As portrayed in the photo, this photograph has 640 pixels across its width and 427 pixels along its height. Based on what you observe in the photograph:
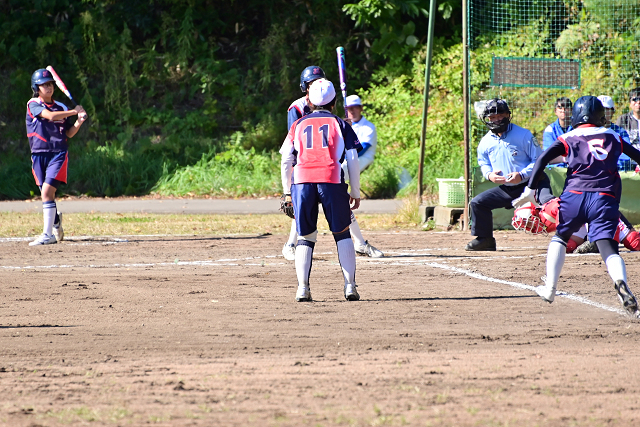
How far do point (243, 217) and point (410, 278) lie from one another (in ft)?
24.0

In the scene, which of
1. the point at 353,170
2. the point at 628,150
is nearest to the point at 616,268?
the point at 628,150

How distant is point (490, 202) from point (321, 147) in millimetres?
3639

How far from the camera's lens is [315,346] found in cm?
534

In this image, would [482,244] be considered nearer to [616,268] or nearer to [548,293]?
[548,293]

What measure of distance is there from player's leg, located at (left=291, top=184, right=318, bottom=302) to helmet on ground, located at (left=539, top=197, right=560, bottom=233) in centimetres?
200

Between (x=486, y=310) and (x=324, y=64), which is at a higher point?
(x=324, y=64)

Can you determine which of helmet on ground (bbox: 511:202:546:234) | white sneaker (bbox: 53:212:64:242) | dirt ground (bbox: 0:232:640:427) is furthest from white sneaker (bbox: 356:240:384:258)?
white sneaker (bbox: 53:212:64:242)

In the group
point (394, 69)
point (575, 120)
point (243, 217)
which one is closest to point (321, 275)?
point (575, 120)

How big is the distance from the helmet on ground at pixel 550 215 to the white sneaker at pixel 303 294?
2160 mm

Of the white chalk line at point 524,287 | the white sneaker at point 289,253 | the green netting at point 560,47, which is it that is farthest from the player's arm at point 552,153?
the green netting at point 560,47

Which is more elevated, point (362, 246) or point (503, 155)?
point (503, 155)

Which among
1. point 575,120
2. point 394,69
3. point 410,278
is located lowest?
point 410,278

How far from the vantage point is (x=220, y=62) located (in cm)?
2348

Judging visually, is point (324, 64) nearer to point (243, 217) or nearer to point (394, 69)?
point (394, 69)
